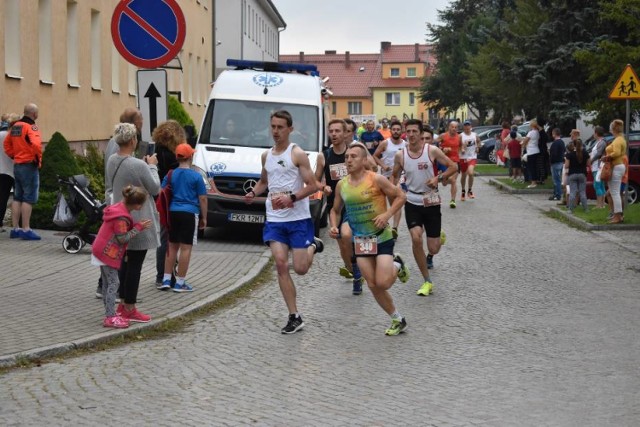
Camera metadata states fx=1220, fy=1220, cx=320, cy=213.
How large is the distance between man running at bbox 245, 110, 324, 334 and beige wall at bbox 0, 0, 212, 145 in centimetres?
1233

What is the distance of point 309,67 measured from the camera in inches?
866

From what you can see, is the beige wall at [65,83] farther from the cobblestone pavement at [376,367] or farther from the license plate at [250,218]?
the cobblestone pavement at [376,367]

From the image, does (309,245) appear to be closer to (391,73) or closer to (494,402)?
(494,402)

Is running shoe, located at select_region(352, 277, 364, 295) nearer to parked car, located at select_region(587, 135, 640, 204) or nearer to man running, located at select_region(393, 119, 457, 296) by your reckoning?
man running, located at select_region(393, 119, 457, 296)

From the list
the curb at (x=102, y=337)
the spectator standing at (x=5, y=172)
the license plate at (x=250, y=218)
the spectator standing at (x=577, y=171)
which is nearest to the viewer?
the curb at (x=102, y=337)

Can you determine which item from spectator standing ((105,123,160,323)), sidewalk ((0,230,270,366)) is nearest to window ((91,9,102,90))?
sidewalk ((0,230,270,366))

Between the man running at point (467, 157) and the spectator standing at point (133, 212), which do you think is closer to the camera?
the spectator standing at point (133, 212)

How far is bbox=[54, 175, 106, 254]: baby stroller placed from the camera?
15195 mm

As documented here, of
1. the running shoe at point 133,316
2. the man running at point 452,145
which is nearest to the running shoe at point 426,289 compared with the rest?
the running shoe at point 133,316

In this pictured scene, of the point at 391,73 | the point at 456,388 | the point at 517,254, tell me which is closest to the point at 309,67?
the point at 517,254

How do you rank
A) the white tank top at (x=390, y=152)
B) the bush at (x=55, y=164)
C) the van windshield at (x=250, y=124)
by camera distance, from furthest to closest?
1. the white tank top at (x=390, y=152)
2. the van windshield at (x=250, y=124)
3. the bush at (x=55, y=164)

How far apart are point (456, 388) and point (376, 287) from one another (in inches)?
100

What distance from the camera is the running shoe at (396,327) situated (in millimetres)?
10539

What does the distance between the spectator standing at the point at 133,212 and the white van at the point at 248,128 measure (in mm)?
7442
